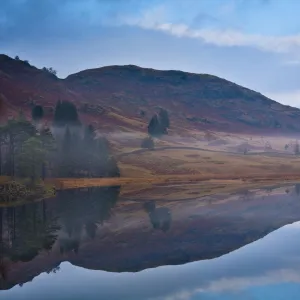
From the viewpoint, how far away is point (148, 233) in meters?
41.7

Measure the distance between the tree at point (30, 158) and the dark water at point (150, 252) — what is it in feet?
47.0

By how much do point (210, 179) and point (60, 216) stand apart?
75.3 m

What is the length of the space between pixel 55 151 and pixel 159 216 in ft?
195

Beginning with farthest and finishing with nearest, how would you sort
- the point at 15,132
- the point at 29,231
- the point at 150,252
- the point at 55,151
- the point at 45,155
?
the point at 55,151 < the point at 45,155 < the point at 15,132 < the point at 29,231 < the point at 150,252

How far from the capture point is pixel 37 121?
7131 inches

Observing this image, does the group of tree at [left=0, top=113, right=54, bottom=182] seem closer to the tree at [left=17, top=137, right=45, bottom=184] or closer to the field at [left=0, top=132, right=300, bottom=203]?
the tree at [left=17, top=137, right=45, bottom=184]

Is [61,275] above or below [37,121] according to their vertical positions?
below

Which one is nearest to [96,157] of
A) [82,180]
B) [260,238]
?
[82,180]

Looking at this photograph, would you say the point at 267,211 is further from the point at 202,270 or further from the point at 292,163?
the point at 292,163

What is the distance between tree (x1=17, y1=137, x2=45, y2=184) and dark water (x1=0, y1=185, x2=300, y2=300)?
47.0ft

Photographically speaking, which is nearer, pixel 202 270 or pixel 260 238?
pixel 202 270

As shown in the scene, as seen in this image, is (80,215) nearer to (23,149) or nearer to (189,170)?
(23,149)

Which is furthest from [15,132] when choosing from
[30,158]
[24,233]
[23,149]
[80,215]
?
[24,233]

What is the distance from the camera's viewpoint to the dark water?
23.2 meters
